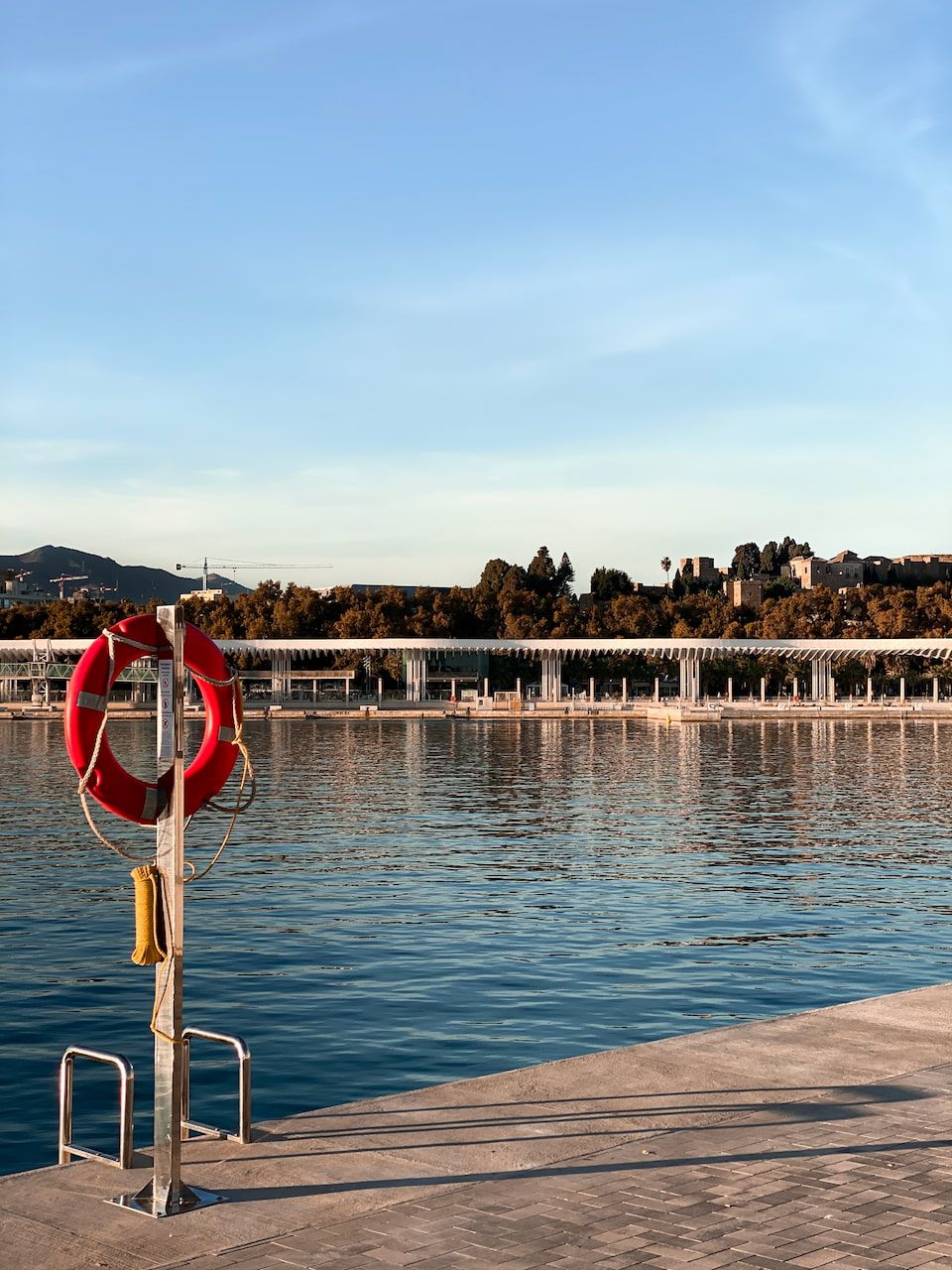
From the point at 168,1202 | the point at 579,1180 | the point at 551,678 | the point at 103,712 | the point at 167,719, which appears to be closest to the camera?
the point at 168,1202

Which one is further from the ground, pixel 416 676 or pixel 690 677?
pixel 416 676

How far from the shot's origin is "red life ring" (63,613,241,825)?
9.30 meters

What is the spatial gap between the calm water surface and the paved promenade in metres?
3.66

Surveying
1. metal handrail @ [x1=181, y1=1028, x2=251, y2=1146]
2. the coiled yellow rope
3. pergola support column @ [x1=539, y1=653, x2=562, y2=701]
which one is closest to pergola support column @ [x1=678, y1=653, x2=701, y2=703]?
pergola support column @ [x1=539, y1=653, x2=562, y2=701]

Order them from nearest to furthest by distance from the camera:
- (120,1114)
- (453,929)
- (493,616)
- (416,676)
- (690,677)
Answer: (120,1114), (453,929), (416,676), (690,677), (493,616)

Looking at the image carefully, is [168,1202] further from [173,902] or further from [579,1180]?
[579,1180]

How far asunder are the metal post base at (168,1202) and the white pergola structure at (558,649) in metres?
126

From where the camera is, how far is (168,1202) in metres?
8.47

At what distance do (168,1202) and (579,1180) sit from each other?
2.40 m

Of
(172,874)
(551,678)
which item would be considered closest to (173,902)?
(172,874)

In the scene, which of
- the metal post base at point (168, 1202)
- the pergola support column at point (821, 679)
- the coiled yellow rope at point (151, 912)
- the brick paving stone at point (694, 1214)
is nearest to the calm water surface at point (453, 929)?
the coiled yellow rope at point (151, 912)

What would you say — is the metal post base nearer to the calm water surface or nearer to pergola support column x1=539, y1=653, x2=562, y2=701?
the calm water surface

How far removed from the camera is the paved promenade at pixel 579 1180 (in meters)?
7.67

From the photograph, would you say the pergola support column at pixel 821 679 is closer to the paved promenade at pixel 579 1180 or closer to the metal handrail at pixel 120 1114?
the paved promenade at pixel 579 1180
